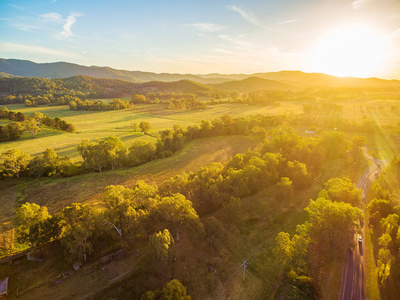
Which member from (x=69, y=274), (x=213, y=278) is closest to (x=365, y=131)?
(x=213, y=278)

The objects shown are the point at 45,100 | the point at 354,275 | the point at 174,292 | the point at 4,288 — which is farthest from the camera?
the point at 45,100

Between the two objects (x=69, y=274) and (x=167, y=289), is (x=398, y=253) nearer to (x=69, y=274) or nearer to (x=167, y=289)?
(x=167, y=289)

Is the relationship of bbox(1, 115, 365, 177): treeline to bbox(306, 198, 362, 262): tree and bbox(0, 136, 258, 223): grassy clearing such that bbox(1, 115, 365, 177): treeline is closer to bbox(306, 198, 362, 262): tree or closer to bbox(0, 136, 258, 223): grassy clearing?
bbox(0, 136, 258, 223): grassy clearing

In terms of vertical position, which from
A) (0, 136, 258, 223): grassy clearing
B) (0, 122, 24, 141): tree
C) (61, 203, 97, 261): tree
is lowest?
(0, 136, 258, 223): grassy clearing

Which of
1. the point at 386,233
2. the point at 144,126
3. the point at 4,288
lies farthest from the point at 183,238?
the point at 144,126

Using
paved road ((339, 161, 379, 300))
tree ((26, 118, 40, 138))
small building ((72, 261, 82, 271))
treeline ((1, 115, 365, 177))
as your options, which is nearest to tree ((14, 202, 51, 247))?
small building ((72, 261, 82, 271))

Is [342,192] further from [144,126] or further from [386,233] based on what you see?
[144,126]
